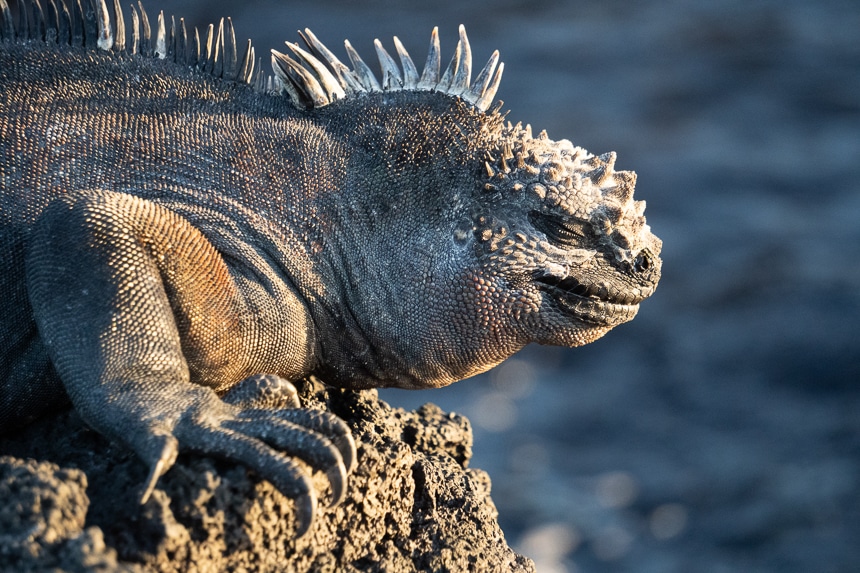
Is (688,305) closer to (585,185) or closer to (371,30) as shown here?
(371,30)

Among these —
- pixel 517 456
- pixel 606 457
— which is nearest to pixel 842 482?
pixel 606 457

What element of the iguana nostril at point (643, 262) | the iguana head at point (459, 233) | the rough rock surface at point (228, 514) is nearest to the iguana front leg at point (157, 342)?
the rough rock surface at point (228, 514)

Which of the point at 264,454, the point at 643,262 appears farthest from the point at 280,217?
the point at 643,262

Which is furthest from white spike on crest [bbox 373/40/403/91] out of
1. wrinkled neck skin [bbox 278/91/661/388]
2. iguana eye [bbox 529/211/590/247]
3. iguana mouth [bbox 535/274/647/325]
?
iguana mouth [bbox 535/274/647/325]

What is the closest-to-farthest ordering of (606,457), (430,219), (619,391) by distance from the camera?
(430,219) < (606,457) < (619,391)

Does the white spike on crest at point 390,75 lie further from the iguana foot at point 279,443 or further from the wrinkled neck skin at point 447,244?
the iguana foot at point 279,443

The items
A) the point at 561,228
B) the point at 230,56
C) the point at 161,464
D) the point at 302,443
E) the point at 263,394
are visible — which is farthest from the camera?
the point at 230,56

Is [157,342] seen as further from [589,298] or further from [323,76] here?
[589,298]
